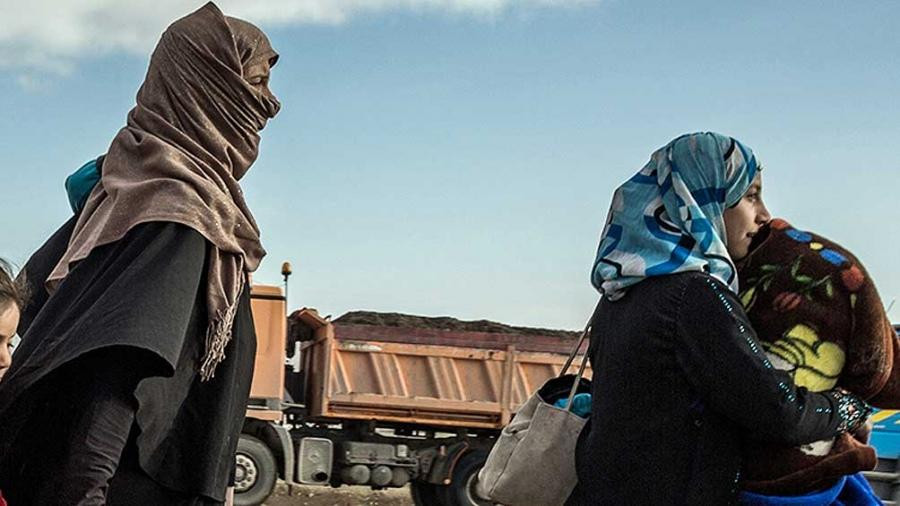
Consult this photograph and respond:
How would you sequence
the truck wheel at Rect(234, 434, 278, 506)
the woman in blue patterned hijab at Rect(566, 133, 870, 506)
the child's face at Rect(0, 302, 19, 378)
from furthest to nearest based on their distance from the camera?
the truck wheel at Rect(234, 434, 278, 506), the woman in blue patterned hijab at Rect(566, 133, 870, 506), the child's face at Rect(0, 302, 19, 378)

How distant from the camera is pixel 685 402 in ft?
9.14

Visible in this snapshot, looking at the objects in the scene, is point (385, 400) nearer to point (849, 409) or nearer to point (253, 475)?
point (253, 475)

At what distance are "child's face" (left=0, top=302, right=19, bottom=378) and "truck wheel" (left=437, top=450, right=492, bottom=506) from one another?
34.9 ft

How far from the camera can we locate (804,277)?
2.81 meters

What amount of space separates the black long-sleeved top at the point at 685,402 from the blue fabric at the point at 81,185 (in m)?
1.27

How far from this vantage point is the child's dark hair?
261cm

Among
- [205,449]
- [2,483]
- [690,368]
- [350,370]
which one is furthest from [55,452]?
[350,370]

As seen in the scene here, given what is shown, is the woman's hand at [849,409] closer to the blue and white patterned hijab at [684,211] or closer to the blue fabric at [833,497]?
the blue fabric at [833,497]

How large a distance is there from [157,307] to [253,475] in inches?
407

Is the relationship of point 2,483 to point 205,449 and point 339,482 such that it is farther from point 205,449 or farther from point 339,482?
point 339,482

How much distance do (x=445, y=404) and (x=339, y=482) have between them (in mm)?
1353

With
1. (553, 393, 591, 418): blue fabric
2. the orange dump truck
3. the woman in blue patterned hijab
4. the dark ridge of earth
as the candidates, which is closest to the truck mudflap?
the orange dump truck

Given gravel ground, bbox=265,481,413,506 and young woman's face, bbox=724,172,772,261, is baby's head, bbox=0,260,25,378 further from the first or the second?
gravel ground, bbox=265,481,413,506

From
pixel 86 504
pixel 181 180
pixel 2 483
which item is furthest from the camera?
pixel 181 180
